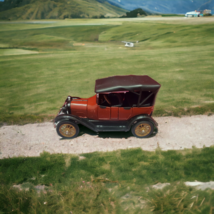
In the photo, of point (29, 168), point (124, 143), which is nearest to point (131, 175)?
point (124, 143)

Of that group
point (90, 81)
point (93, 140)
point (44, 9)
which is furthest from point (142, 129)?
point (44, 9)

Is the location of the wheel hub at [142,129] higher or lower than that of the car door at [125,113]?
lower

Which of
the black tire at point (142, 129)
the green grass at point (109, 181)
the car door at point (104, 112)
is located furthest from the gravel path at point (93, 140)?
the car door at point (104, 112)

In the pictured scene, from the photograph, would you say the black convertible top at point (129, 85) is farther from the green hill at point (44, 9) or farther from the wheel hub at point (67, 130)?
the green hill at point (44, 9)

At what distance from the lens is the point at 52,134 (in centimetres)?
658

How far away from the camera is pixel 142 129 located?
6.12 m

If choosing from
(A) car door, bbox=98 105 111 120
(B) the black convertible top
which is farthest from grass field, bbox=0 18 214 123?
(A) car door, bbox=98 105 111 120

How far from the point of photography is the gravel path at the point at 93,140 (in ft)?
19.0

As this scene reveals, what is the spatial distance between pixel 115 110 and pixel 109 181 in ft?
7.86

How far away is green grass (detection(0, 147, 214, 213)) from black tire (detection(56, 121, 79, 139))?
92 centimetres

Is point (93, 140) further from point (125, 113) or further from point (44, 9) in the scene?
point (44, 9)

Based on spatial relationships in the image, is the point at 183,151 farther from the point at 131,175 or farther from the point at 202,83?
the point at 202,83

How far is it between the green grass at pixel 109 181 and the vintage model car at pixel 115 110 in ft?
3.15

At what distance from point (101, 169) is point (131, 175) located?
886mm
